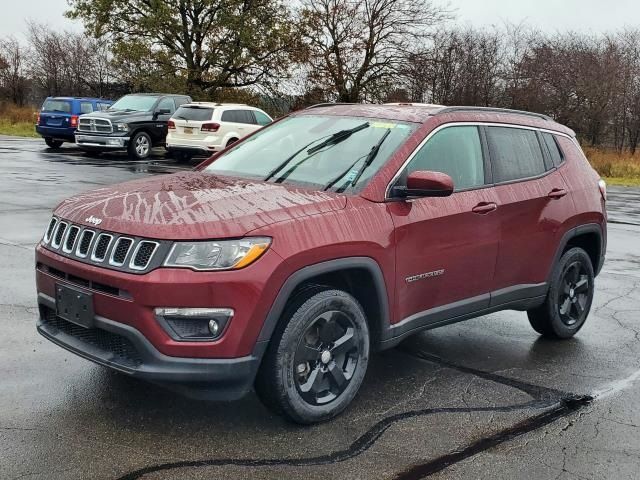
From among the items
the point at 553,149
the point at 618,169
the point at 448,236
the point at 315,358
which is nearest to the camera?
the point at 315,358

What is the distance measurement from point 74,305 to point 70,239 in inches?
14.1

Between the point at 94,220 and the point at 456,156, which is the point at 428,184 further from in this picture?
the point at 94,220

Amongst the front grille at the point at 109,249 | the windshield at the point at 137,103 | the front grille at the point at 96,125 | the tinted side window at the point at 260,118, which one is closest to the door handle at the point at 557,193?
the front grille at the point at 109,249

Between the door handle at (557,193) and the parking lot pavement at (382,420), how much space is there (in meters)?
1.17

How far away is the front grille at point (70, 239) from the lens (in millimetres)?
3820

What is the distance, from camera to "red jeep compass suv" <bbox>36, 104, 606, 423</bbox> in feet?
11.5

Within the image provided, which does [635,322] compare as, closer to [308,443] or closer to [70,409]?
[308,443]

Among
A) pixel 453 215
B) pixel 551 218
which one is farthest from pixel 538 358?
pixel 453 215

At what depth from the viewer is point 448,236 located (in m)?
4.52

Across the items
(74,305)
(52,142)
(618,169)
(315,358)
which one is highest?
(74,305)

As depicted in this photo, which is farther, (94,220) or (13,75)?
(13,75)

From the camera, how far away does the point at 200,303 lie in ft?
11.4

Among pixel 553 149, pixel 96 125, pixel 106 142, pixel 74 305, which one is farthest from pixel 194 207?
pixel 96 125

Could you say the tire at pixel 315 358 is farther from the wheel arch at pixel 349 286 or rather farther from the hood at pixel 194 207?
the hood at pixel 194 207
